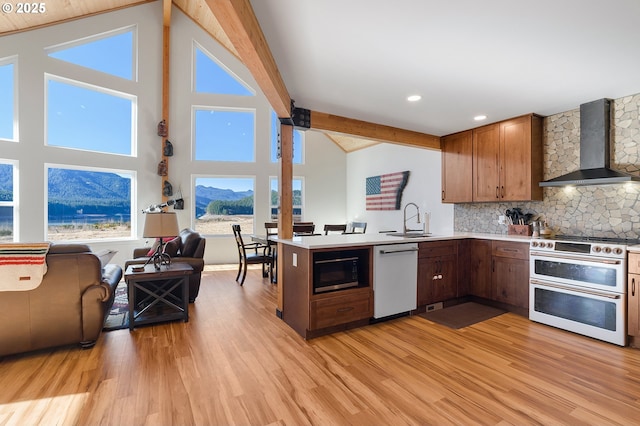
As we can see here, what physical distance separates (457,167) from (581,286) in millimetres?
2280

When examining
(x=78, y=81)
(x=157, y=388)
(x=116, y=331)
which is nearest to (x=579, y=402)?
(x=157, y=388)

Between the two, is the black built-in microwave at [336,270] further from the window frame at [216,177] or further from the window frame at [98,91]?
the window frame at [98,91]

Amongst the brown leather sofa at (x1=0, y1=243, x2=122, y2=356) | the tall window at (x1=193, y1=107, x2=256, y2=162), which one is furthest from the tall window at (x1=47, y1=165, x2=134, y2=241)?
the brown leather sofa at (x1=0, y1=243, x2=122, y2=356)

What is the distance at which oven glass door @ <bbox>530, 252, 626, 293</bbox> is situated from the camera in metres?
2.75

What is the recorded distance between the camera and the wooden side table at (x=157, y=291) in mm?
3152

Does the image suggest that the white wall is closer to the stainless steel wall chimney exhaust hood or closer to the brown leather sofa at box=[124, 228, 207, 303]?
the stainless steel wall chimney exhaust hood

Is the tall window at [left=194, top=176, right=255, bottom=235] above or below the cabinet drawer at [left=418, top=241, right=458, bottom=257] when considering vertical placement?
above

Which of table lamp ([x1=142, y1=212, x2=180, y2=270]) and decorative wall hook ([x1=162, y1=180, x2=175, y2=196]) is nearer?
table lamp ([x1=142, y1=212, x2=180, y2=270])

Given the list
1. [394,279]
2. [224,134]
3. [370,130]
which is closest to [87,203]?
[224,134]

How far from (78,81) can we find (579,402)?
810 cm

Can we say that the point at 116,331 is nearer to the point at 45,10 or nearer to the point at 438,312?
the point at 438,312

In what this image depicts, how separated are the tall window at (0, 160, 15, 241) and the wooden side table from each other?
3.20 meters

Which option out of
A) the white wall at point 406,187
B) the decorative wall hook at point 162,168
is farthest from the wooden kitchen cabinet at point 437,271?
the decorative wall hook at point 162,168

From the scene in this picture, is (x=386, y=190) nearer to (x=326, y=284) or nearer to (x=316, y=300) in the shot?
(x=326, y=284)
